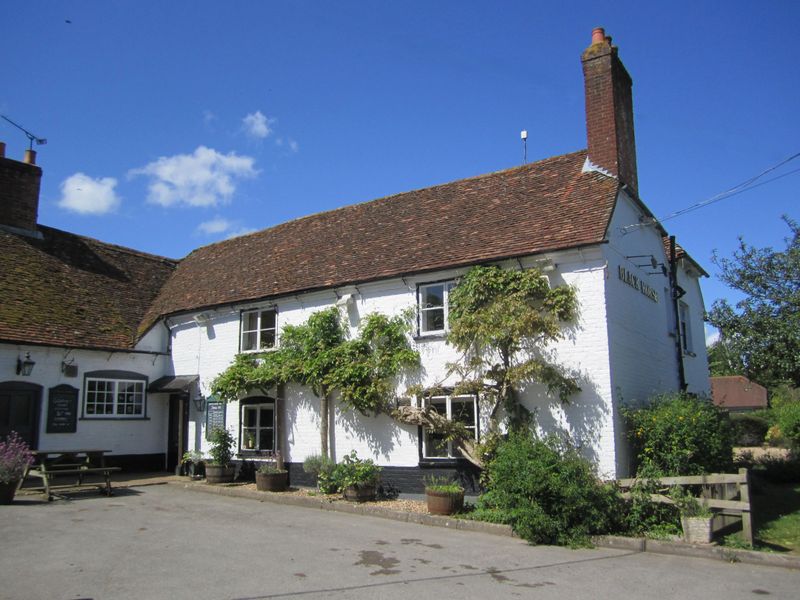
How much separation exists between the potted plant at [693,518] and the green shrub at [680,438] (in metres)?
0.82

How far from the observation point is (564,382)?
1175 cm

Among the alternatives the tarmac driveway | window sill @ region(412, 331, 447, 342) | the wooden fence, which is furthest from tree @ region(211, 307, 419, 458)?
the wooden fence

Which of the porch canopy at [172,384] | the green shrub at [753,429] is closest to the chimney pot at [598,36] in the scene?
the porch canopy at [172,384]

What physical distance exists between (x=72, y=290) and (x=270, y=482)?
9551 mm

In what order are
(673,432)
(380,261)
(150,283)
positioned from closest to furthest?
(673,432) → (380,261) → (150,283)

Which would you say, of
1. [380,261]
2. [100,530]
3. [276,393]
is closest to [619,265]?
→ [380,261]

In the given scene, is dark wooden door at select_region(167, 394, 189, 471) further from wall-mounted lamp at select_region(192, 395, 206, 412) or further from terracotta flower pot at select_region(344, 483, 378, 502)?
terracotta flower pot at select_region(344, 483, 378, 502)

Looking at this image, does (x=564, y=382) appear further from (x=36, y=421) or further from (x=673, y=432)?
(x=36, y=421)

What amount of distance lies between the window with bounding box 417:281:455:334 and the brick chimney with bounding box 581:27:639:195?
4.64 meters

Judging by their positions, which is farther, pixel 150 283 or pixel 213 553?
pixel 150 283

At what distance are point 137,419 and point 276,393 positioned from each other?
537 centimetres

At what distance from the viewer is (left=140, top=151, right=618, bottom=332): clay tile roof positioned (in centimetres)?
1332

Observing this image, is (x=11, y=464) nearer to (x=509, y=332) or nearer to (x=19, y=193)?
(x=509, y=332)

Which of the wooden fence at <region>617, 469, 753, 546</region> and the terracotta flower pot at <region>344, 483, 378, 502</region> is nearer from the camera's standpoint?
the wooden fence at <region>617, 469, 753, 546</region>
